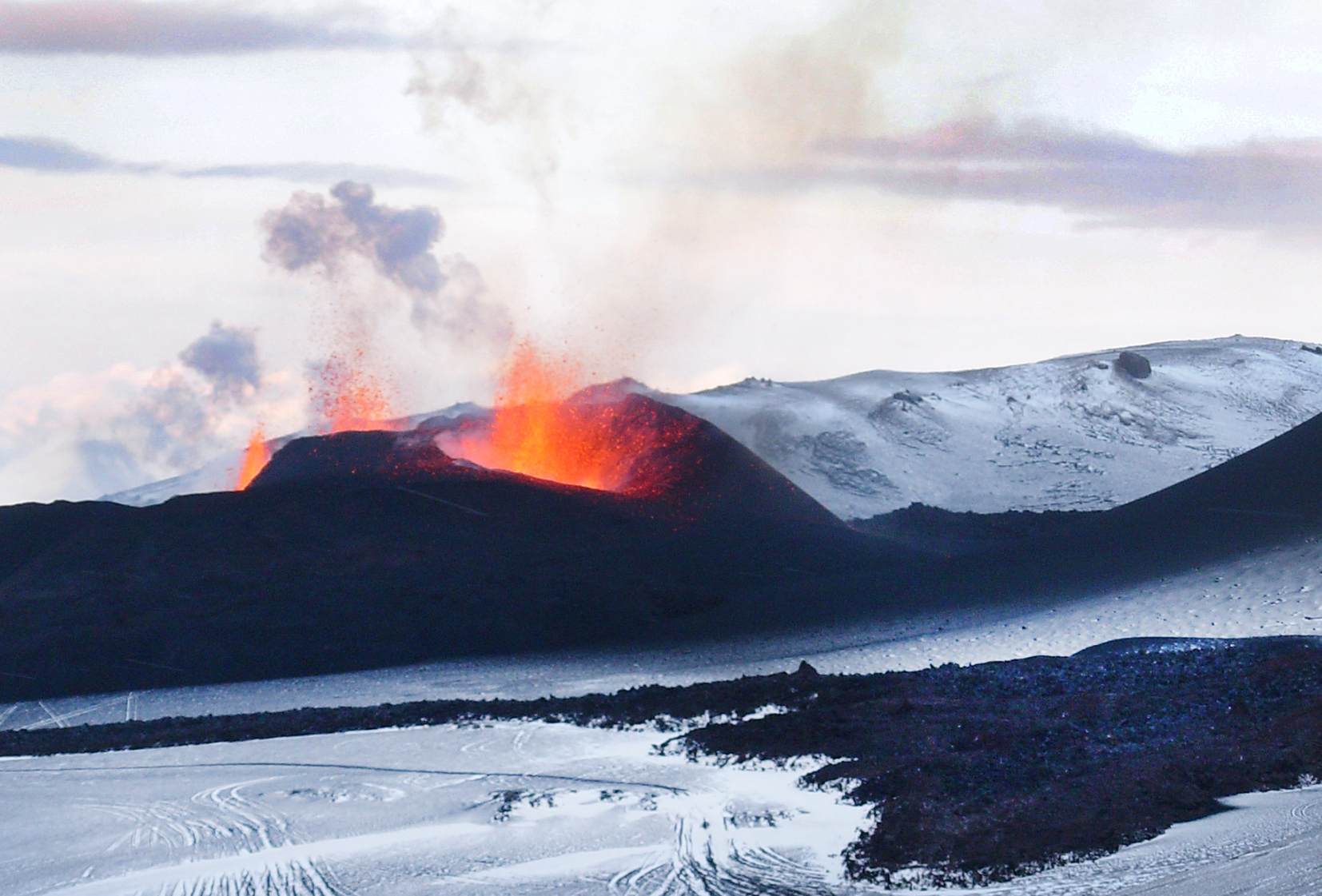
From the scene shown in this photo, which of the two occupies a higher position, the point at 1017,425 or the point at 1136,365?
the point at 1136,365

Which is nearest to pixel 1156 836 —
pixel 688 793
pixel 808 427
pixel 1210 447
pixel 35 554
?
pixel 688 793

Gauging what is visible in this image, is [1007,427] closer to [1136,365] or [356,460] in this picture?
[1136,365]

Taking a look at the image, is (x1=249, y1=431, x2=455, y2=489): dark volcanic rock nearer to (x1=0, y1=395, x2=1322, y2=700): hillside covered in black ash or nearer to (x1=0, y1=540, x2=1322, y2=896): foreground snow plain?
(x1=0, y1=395, x2=1322, y2=700): hillside covered in black ash

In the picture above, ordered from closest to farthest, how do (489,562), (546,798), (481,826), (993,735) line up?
(481,826) → (546,798) → (993,735) → (489,562)

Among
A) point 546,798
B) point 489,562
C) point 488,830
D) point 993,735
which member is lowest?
point 488,830

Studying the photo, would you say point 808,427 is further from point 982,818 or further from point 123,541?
point 982,818

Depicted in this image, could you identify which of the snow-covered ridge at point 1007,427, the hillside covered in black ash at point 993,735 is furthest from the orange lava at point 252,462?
the hillside covered in black ash at point 993,735

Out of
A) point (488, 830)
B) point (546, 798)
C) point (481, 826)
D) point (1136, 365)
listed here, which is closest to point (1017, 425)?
point (1136, 365)

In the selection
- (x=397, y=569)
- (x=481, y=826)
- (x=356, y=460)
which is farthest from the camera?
(x=356, y=460)
